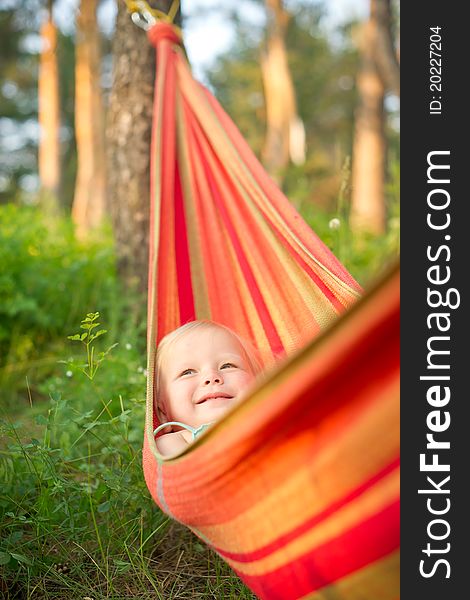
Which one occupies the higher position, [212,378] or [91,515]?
[212,378]

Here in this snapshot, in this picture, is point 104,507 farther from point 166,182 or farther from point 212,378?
point 166,182

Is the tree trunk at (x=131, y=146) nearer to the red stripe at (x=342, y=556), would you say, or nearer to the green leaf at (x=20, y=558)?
the green leaf at (x=20, y=558)

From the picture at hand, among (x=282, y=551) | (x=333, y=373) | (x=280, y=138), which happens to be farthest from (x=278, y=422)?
(x=280, y=138)

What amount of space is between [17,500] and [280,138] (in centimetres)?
845

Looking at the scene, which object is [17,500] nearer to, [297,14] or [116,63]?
[116,63]

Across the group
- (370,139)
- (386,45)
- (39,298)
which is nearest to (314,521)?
(39,298)

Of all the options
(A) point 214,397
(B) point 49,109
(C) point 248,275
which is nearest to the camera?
(A) point 214,397

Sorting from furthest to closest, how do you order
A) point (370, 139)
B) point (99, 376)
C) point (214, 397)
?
point (370, 139) < point (99, 376) < point (214, 397)

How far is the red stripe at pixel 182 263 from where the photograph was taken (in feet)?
6.86

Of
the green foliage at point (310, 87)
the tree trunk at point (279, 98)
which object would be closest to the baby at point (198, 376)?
the tree trunk at point (279, 98)

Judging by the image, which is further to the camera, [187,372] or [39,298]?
[39,298]

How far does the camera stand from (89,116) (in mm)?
8453

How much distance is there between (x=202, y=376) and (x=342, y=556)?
718 mm

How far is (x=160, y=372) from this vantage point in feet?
6.06
